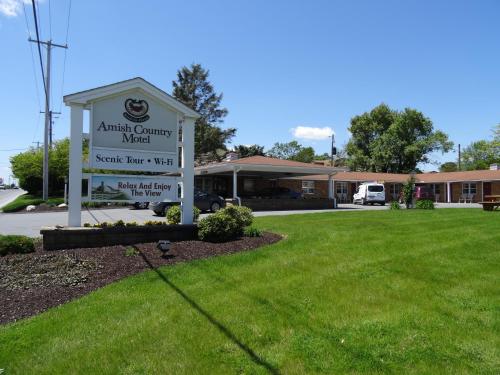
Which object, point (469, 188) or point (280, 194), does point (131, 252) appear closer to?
point (280, 194)

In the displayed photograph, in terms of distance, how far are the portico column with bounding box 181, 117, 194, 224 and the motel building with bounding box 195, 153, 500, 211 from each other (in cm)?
1626

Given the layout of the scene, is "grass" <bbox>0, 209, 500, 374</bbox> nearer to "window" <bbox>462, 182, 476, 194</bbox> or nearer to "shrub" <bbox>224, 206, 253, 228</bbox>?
"shrub" <bbox>224, 206, 253, 228</bbox>

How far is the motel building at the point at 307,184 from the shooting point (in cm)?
2945

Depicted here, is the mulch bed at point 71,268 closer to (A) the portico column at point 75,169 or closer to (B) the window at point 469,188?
(A) the portico column at point 75,169

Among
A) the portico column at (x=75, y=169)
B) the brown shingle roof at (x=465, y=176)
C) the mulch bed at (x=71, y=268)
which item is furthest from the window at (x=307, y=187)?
the portico column at (x=75, y=169)

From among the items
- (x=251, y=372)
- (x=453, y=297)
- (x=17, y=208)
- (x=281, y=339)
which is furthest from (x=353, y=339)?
(x=17, y=208)

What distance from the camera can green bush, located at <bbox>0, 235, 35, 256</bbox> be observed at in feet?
25.8

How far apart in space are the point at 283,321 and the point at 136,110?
6.61 metres

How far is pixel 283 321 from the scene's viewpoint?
15.5 ft

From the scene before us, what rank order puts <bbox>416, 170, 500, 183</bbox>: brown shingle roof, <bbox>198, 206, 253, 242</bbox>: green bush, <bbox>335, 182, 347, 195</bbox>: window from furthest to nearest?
<bbox>335, 182, 347, 195</bbox>: window, <bbox>416, 170, 500, 183</bbox>: brown shingle roof, <bbox>198, 206, 253, 242</bbox>: green bush

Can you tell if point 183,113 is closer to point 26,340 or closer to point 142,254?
point 142,254

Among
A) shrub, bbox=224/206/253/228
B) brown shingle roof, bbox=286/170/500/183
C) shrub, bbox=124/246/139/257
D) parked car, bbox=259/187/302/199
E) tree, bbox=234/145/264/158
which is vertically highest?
tree, bbox=234/145/264/158

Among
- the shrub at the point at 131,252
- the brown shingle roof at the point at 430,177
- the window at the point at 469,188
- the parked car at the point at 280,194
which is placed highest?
the brown shingle roof at the point at 430,177

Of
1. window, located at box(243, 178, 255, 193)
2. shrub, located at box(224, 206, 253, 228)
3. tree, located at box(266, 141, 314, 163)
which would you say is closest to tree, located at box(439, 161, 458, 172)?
tree, located at box(266, 141, 314, 163)
